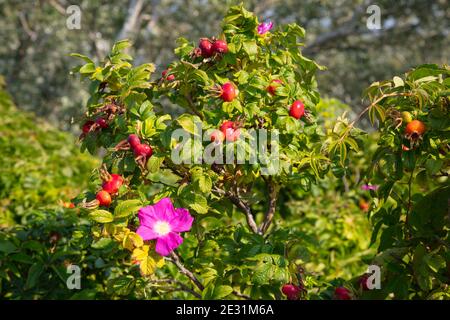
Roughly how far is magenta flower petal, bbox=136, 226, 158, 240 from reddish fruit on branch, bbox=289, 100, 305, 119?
0.63 meters

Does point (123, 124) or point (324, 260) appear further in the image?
point (324, 260)

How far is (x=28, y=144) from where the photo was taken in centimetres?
449

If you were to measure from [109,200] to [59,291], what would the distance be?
1.00m

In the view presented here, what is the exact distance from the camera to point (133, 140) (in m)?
1.68

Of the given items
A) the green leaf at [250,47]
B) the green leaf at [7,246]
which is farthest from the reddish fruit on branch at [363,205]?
the green leaf at [7,246]

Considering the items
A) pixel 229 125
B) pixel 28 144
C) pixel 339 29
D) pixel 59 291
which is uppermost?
pixel 339 29

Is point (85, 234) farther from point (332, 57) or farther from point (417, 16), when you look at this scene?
point (332, 57)

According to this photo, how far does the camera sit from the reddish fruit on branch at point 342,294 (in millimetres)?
1991

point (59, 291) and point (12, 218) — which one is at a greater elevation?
point (12, 218)

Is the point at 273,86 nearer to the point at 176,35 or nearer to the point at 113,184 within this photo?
the point at 113,184

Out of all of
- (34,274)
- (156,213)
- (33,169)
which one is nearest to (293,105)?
(156,213)

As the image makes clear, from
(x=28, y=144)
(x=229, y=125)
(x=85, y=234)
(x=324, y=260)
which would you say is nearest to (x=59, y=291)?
(x=85, y=234)

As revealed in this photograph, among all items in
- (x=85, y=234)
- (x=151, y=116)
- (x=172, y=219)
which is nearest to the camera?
(x=172, y=219)

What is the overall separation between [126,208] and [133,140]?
0.72 ft
